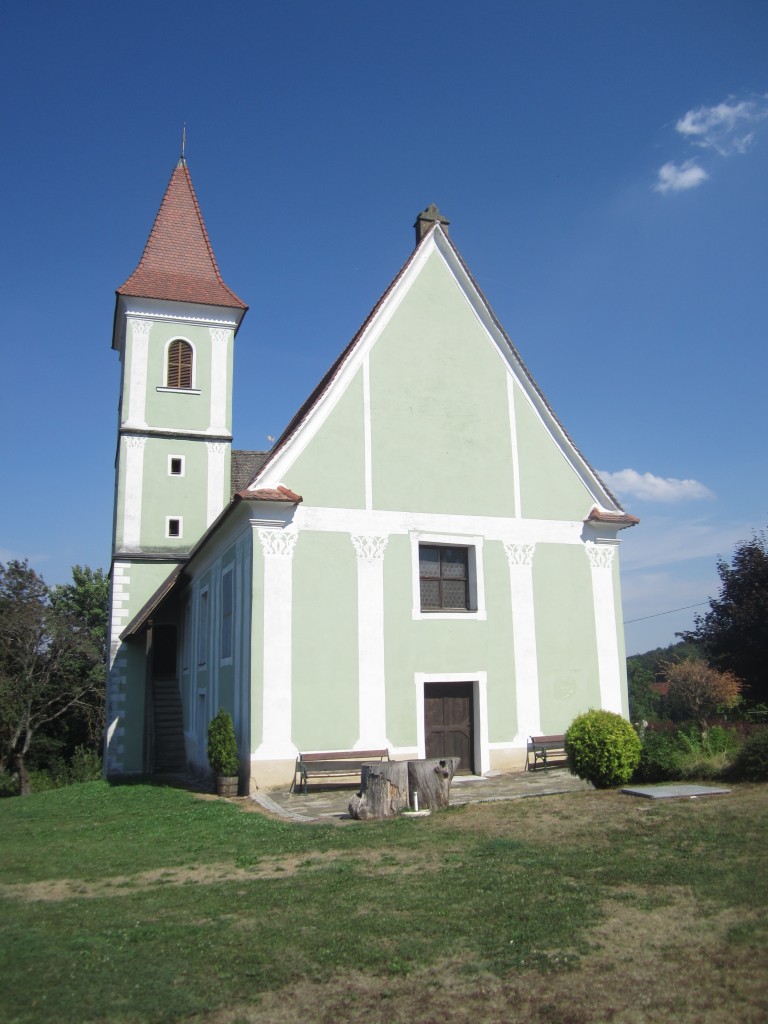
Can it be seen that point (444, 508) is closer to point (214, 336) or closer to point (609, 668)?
point (609, 668)

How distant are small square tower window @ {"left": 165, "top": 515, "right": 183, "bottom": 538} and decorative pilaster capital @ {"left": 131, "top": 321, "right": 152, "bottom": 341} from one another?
6255mm

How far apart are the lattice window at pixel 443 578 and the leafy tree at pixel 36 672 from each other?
27.1 metres

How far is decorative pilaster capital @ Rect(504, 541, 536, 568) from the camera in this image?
19375 millimetres

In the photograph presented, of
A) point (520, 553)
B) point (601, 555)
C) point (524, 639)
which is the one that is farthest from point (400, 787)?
point (601, 555)

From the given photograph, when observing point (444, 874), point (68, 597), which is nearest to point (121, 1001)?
point (444, 874)

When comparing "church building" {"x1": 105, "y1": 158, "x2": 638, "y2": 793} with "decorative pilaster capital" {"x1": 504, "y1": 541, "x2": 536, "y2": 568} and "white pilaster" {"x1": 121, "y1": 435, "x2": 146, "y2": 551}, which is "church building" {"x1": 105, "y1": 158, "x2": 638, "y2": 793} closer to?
"decorative pilaster capital" {"x1": 504, "y1": 541, "x2": 536, "y2": 568}

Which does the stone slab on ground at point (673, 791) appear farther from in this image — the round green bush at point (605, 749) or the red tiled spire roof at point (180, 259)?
the red tiled spire roof at point (180, 259)

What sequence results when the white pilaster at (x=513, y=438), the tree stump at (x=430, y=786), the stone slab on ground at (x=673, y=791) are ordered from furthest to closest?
1. the white pilaster at (x=513, y=438)
2. the tree stump at (x=430, y=786)
3. the stone slab on ground at (x=673, y=791)

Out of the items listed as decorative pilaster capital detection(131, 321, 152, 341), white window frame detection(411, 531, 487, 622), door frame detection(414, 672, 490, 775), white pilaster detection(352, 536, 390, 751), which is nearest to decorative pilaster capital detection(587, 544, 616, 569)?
white window frame detection(411, 531, 487, 622)

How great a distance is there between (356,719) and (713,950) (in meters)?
11.8

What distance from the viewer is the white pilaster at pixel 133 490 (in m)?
27.4

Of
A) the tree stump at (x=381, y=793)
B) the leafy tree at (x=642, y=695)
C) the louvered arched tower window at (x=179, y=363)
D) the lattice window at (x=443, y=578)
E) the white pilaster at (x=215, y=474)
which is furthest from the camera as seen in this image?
the leafy tree at (x=642, y=695)

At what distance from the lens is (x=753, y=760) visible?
1201cm

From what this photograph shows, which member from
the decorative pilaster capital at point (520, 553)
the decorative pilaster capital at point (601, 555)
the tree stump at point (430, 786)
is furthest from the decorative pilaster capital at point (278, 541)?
the decorative pilaster capital at point (601, 555)
